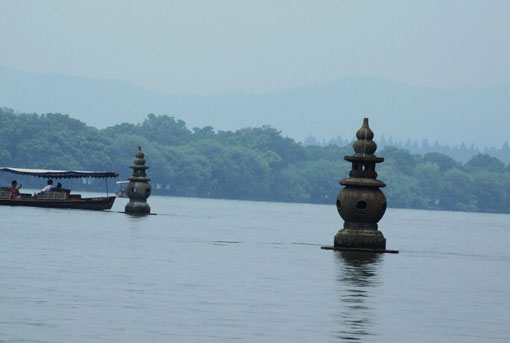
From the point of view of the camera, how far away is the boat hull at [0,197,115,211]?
87.4 metres

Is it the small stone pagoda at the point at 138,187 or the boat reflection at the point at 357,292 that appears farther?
the small stone pagoda at the point at 138,187

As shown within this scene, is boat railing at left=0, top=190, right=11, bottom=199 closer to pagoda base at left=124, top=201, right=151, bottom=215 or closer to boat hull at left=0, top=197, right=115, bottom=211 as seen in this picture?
boat hull at left=0, top=197, right=115, bottom=211

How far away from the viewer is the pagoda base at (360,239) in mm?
44750

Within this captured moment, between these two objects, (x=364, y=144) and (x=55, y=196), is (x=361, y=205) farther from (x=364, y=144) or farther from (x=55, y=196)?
(x=55, y=196)

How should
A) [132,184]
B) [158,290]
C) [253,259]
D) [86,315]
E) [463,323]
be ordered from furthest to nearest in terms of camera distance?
[132,184] → [253,259] → [158,290] → [463,323] → [86,315]

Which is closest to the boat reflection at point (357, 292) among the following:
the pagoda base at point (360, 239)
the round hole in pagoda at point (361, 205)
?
the pagoda base at point (360, 239)

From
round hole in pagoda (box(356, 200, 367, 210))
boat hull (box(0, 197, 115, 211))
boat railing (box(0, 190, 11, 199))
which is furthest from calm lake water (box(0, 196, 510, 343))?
boat railing (box(0, 190, 11, 199))

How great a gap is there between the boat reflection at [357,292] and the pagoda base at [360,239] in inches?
11.9

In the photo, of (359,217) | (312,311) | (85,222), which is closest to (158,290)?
(312,311)

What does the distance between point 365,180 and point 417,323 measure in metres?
21.0

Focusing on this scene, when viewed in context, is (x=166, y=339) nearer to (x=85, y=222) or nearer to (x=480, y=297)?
(x=480, y=297)

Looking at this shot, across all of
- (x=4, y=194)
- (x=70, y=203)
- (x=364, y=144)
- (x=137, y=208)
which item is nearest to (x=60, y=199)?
(x=70, y=203)

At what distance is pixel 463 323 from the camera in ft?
78.6

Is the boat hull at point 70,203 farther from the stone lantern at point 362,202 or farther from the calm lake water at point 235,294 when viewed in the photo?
the stone lantern at point 362,202
